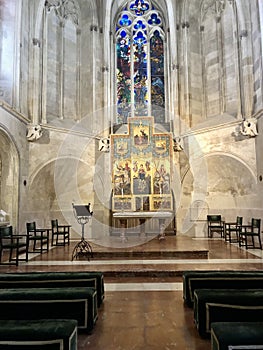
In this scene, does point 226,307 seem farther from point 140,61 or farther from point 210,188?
point 140,61

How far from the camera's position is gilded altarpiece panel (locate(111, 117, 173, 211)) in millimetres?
11195

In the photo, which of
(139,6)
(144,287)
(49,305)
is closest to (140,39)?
(139,6)

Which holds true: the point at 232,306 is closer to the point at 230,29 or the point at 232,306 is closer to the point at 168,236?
the point at 168,236

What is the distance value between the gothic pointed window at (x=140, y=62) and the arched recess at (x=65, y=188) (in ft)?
10.3

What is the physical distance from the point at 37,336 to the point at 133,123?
9998 millimetres

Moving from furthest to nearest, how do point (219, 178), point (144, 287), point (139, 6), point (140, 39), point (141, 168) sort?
point (139, 6)
point (140, 39)
point (219, 178)
point (141, 168)
point (144, 287)

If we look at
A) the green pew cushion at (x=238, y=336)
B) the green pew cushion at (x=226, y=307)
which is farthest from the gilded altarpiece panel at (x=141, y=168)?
the green pew cushion at (x=238, y=336)

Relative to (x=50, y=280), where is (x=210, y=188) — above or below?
above

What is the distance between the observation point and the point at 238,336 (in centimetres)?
206

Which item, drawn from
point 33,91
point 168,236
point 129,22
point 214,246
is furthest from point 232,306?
point 129,22

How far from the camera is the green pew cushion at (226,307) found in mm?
2746

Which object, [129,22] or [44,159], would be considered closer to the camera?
[44,159]

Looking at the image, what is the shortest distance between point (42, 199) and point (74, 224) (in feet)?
5.03

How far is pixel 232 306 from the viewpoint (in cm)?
279
